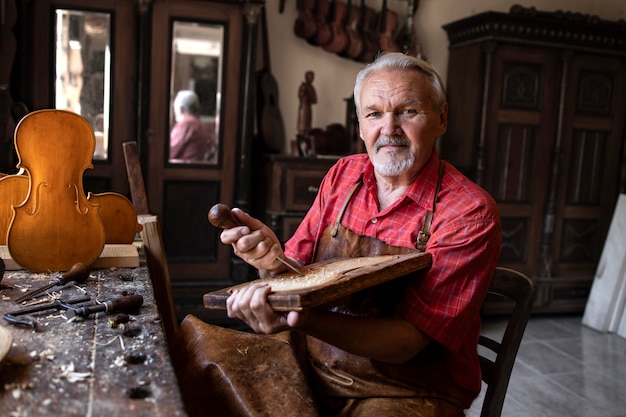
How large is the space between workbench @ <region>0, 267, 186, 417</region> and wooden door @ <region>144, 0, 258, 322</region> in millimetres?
2435

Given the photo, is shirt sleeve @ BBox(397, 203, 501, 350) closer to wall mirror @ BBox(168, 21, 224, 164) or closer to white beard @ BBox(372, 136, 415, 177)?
white beard @ BBox(372, 136, 415, 177)

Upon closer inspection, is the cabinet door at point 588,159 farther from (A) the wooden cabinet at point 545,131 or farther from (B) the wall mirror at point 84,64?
(B) the wall mirror at point 84,64

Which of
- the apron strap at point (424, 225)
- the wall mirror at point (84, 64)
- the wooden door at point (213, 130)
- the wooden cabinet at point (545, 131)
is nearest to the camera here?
the apron strap at point (424, 225)

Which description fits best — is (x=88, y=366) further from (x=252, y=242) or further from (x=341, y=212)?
(x=341, y=212)

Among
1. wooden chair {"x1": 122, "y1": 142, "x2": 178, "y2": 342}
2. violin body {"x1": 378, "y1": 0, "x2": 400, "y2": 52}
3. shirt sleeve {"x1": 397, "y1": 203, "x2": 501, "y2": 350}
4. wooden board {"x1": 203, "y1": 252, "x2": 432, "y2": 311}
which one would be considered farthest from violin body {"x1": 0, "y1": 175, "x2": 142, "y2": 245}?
violin body {"x1": 378, "y1": 0, "x2": 400, "y2": 52}

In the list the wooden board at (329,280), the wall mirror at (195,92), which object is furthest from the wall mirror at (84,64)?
the wooden board at (329,280)

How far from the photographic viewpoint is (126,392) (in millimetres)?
983

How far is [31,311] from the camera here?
4.37 ft

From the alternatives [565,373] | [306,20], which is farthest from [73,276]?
[306,20]

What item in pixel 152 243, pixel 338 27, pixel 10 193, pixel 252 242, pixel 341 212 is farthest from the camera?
pixel 338 27

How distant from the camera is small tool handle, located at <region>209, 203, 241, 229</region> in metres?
1.35

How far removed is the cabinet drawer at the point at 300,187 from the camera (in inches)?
158

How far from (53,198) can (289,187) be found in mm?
2450

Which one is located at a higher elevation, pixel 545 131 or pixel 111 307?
pixel 545 131
